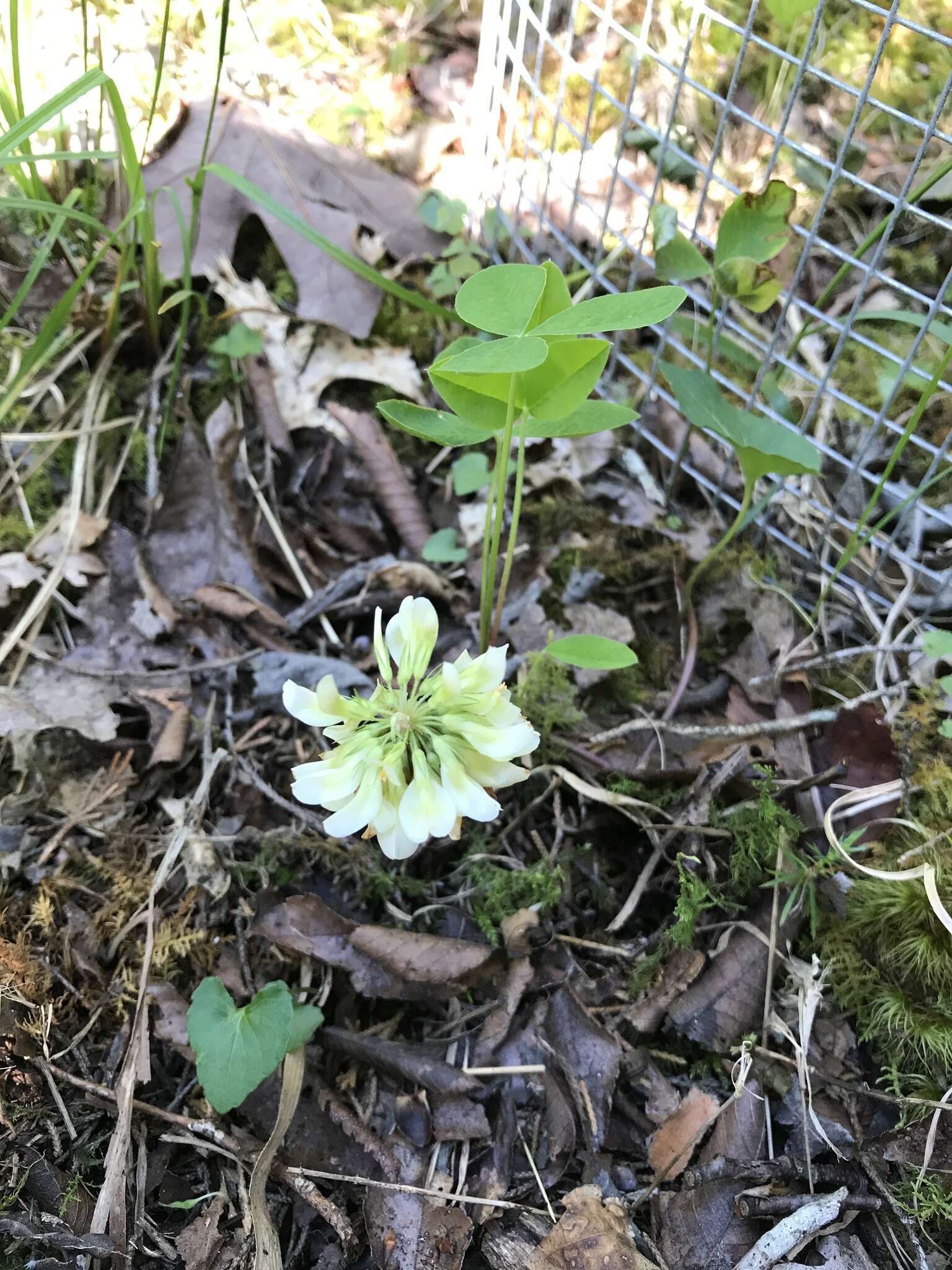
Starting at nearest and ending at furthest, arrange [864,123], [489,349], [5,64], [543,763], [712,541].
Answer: [489,349]
[543,763]
[712,541]
[5,64]
[864,123]

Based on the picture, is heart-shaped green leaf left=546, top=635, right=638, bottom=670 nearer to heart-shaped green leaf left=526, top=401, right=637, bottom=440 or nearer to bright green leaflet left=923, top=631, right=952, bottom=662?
heart-shaped green leaf left=526, top=401, right=637, bottom=440

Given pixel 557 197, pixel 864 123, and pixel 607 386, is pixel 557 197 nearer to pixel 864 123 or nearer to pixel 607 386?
pixel 607 386

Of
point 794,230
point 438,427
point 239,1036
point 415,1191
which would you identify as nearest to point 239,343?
point 438,427

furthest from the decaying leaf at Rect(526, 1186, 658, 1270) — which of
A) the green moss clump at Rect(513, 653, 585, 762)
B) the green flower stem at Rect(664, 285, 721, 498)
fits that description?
the green flower stem at Rect(664, 285, 721, 498)

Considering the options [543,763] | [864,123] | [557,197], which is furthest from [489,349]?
[864,123]

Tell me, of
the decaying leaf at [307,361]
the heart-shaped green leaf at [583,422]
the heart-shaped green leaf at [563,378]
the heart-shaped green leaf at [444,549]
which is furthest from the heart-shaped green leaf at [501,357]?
the decaying leaf at [307,361]

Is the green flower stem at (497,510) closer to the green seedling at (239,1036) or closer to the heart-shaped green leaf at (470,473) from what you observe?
the heart-shaped green leaf at (470,473)
